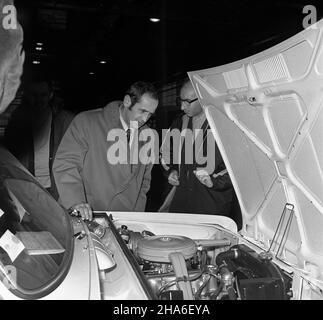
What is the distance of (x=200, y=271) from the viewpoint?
173cm

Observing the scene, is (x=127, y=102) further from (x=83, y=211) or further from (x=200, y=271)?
(x=200, y=271)

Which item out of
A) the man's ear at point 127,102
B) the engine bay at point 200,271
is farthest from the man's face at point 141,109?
→ the engine bay at point 200,271

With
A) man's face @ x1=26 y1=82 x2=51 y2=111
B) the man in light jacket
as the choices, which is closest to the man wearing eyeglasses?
the man in light jacket

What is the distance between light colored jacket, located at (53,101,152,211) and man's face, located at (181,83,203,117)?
57cm

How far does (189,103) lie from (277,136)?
1.43 metres

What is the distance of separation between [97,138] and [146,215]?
2.20 ft

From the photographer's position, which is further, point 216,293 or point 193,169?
point 193,169

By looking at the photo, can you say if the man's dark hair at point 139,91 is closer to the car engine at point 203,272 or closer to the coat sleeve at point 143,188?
the coat sleeve at point 143,188

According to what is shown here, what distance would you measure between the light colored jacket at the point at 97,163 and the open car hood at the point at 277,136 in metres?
0.85

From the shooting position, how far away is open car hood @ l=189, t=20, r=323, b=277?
139 cm

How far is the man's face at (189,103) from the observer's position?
9.92ft

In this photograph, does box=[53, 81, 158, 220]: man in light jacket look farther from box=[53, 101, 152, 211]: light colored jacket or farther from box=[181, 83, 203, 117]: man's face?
box=[181, 83, 203, 117]: man's face

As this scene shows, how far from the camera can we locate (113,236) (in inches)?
76.3

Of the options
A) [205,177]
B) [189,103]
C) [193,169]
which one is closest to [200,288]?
[205,177]
